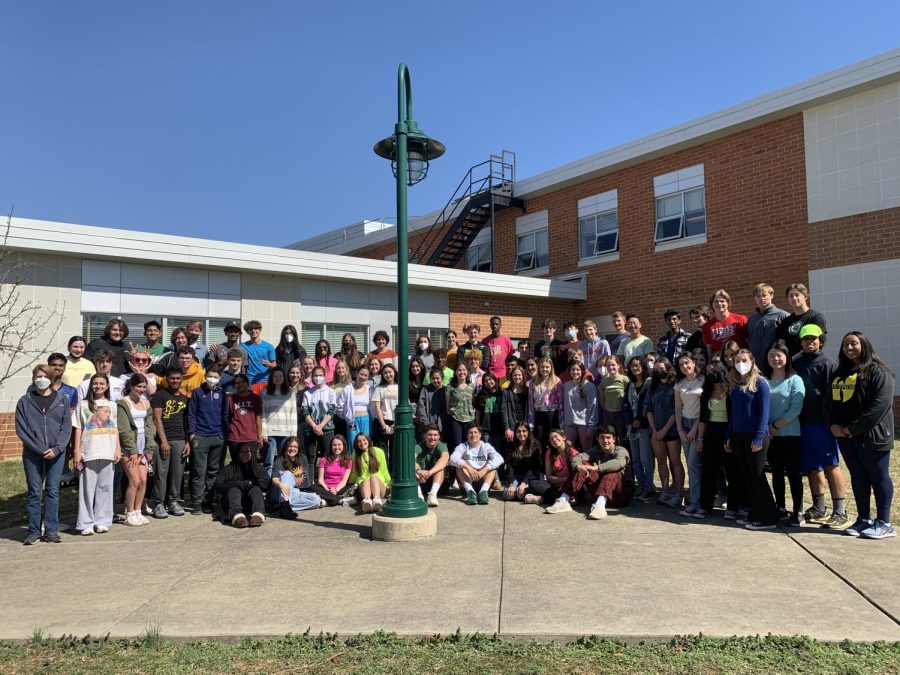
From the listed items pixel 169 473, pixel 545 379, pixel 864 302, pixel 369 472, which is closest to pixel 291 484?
pixel 369 472

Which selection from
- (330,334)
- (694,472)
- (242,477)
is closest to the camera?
(694,472)

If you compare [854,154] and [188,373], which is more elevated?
[854,154]

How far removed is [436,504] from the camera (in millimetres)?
8164

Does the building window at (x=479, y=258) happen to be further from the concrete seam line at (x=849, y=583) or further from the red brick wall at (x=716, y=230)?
the concrete seam line at (x=849, y=583)

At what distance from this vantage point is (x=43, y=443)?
6.87 meters

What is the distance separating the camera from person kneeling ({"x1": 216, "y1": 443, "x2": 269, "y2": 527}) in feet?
24.6

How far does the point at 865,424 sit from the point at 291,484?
617cm

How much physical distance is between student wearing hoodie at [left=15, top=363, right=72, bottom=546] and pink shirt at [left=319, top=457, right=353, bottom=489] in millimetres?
2956

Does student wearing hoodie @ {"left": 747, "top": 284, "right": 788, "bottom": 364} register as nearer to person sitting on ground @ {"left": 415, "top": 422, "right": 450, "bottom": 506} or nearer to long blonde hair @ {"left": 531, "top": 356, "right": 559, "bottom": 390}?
long blonde hair @ {"left": 531, "top": 356, "right": 559, "bottom": 390}

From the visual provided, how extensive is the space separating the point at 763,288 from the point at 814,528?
8.53ft

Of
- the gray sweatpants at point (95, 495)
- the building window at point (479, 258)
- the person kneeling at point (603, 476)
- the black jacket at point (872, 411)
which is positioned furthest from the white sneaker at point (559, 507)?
the building window at point (479, 258)

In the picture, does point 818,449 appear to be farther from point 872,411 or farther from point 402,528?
point 402,528

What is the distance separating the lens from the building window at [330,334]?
50.2 ft

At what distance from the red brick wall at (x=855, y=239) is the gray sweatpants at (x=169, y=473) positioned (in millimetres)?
13044
